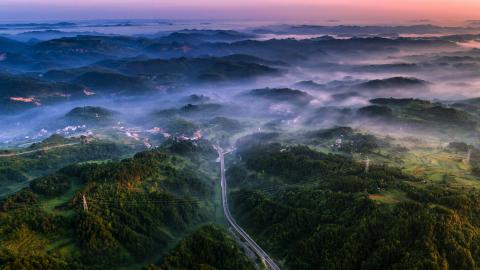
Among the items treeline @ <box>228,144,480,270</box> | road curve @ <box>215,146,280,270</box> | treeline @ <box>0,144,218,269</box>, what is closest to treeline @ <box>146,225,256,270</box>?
road curve @ <box>215,146,280,270</box>

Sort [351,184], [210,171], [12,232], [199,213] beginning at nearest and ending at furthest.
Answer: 1. [12,232]
2. [351,184]
3. [199,213]
4. [210,171]

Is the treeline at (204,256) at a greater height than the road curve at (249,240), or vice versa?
the treeline at (204,256)

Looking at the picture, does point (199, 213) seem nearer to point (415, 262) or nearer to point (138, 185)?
point (138, 185)

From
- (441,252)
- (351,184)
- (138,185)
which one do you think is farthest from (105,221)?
(441,252)

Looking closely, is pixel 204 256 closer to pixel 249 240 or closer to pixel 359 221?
pixel 249 240

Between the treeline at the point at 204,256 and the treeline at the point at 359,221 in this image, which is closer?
the treeline at the point at 359,221

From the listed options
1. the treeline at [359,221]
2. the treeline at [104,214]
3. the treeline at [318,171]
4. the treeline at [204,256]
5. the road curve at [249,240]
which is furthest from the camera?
the treeline at [318,171]

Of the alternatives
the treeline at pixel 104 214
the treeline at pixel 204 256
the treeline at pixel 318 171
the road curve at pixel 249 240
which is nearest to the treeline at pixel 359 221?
the treeline at pixel 318 171

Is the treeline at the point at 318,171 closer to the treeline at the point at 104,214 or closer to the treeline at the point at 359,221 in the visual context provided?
the treeline at the point at 359,221

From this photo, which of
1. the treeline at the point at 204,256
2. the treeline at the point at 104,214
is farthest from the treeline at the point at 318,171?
the treeline at the point at 204,256

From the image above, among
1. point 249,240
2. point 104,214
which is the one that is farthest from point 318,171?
point 104,214

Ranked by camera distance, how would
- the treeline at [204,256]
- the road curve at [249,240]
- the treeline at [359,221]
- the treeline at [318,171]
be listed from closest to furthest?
1. the treeline at [359,221]
2. the treeline at [204,256]
3. the road curve at [249,240]
4. the treeline at [318,171]
